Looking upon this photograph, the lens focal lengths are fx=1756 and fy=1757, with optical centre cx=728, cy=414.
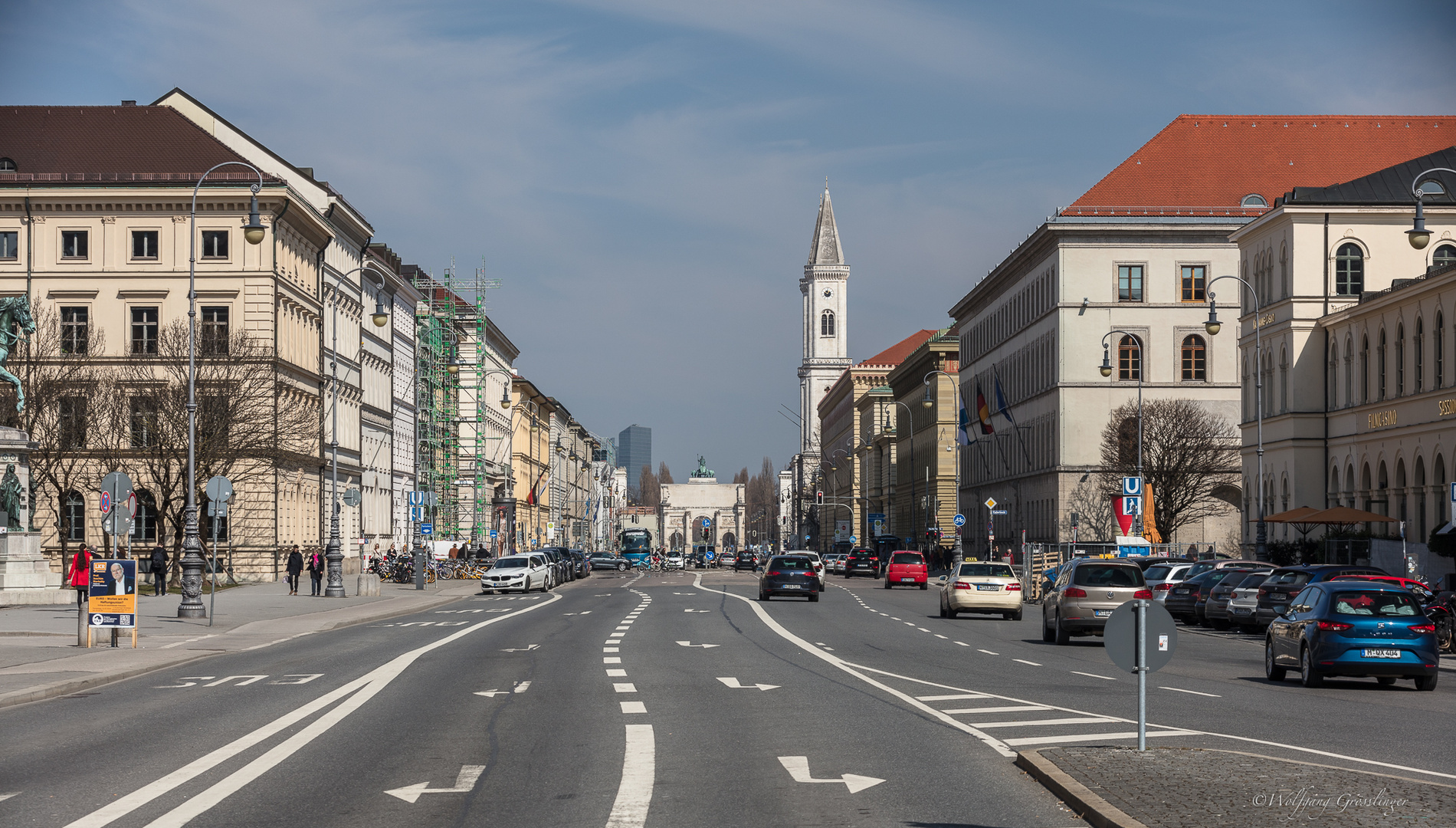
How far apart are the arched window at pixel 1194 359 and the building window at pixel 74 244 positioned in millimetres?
54252

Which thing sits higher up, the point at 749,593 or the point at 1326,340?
the point at 1326,340

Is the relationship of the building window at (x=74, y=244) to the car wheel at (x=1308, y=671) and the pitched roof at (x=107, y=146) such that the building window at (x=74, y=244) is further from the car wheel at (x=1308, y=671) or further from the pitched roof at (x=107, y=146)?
the car wheel at (x=1308, y=671)

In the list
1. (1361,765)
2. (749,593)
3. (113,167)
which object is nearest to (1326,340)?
(749,593)

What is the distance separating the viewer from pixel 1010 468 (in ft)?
356

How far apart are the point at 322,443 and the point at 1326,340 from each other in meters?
42.2

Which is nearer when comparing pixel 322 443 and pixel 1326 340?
pixel 1326 340

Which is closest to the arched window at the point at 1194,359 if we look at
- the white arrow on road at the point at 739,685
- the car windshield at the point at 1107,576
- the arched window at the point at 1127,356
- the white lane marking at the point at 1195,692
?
the arched window at the point at 1127,356

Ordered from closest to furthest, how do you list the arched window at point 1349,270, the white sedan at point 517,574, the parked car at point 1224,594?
the parked car at point 1224,594 < the white sedan at point 517,574 < the arched window at point 1349,270

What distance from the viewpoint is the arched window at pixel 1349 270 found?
232 ft

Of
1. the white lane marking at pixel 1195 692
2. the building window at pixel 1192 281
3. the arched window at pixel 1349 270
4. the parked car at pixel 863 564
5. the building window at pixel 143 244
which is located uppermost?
the building window at pixel 1192 281

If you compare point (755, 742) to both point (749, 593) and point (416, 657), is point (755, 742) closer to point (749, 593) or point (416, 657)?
point (416, 657)

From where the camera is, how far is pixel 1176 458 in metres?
80.1

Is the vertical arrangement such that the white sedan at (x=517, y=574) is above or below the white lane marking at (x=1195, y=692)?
below

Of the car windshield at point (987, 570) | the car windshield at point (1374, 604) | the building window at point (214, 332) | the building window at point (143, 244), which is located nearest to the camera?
the car windshield at point (1374, 604)
